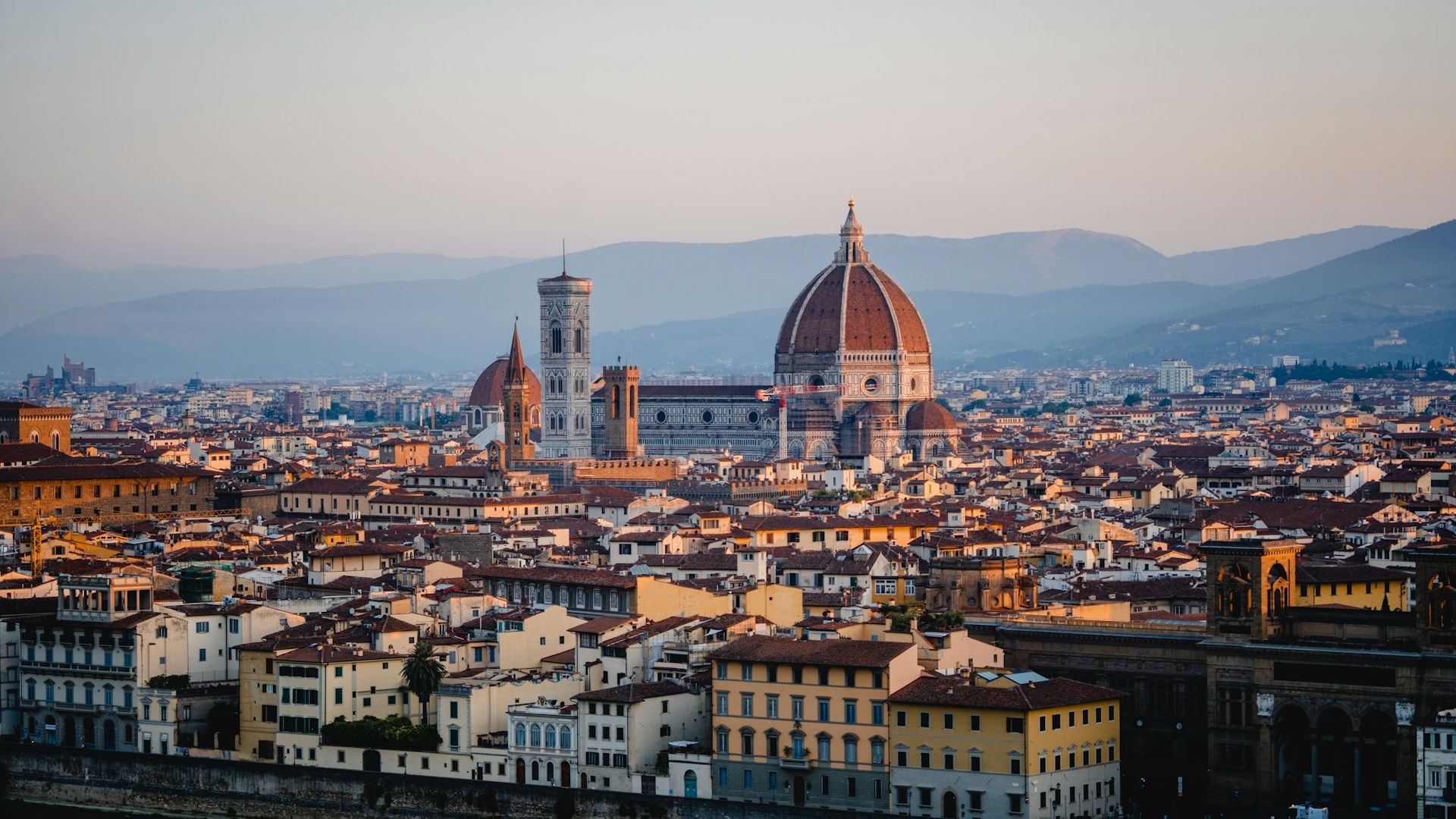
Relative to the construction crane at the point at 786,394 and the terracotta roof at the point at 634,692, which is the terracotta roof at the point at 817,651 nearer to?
the terracotta roof at the point at 634,692

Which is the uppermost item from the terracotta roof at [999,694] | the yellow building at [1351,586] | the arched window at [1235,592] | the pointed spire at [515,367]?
the pointed spire at [515,367]

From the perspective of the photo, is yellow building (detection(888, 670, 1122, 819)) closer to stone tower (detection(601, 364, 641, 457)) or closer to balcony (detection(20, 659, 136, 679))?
balcony (detection(20, 659, 136, 679))

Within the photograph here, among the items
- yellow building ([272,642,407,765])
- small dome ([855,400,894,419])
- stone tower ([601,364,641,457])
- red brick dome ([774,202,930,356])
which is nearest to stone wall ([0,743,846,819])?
yellow building ([272,642,407,765])

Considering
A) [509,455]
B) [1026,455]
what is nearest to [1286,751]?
[509,455]

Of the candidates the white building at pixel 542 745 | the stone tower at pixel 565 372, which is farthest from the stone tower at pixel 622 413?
the white building at pixel 542 745

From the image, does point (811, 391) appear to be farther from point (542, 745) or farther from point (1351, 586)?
point (542, 745)

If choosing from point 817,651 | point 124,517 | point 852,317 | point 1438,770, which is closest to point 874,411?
point 852,317
